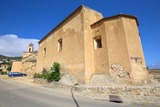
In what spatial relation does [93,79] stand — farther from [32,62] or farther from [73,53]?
[32,62]

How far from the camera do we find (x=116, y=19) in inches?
464

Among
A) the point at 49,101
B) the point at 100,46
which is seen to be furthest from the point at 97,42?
the point at 49,101

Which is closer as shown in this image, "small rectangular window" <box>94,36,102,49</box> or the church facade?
the church facade

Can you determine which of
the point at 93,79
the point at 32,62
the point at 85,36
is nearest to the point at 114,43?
the point at 85,36

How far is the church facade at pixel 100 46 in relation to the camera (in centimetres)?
1069

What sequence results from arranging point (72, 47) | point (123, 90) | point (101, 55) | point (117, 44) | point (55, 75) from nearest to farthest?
point (123, 90)
point (117, 44)
point (101, 55)
point (72, 47)
point (55, 75)

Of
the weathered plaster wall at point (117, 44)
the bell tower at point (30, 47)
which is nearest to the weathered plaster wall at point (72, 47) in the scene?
the weathered plaster wall at point (117, 44)

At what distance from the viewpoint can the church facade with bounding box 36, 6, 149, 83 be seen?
10.7 metres

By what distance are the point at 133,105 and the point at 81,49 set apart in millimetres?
7678

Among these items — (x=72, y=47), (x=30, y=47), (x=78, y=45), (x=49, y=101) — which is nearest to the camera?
(x=49, y=101)

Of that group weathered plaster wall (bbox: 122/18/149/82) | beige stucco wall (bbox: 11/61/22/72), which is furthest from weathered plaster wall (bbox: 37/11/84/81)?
beige stucco wall (bbox: 11/61/22/72)

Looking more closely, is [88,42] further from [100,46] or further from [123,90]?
[123,90]

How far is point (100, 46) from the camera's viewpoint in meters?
13.0

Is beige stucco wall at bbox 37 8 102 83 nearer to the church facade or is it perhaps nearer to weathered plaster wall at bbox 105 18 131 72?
the church facade
